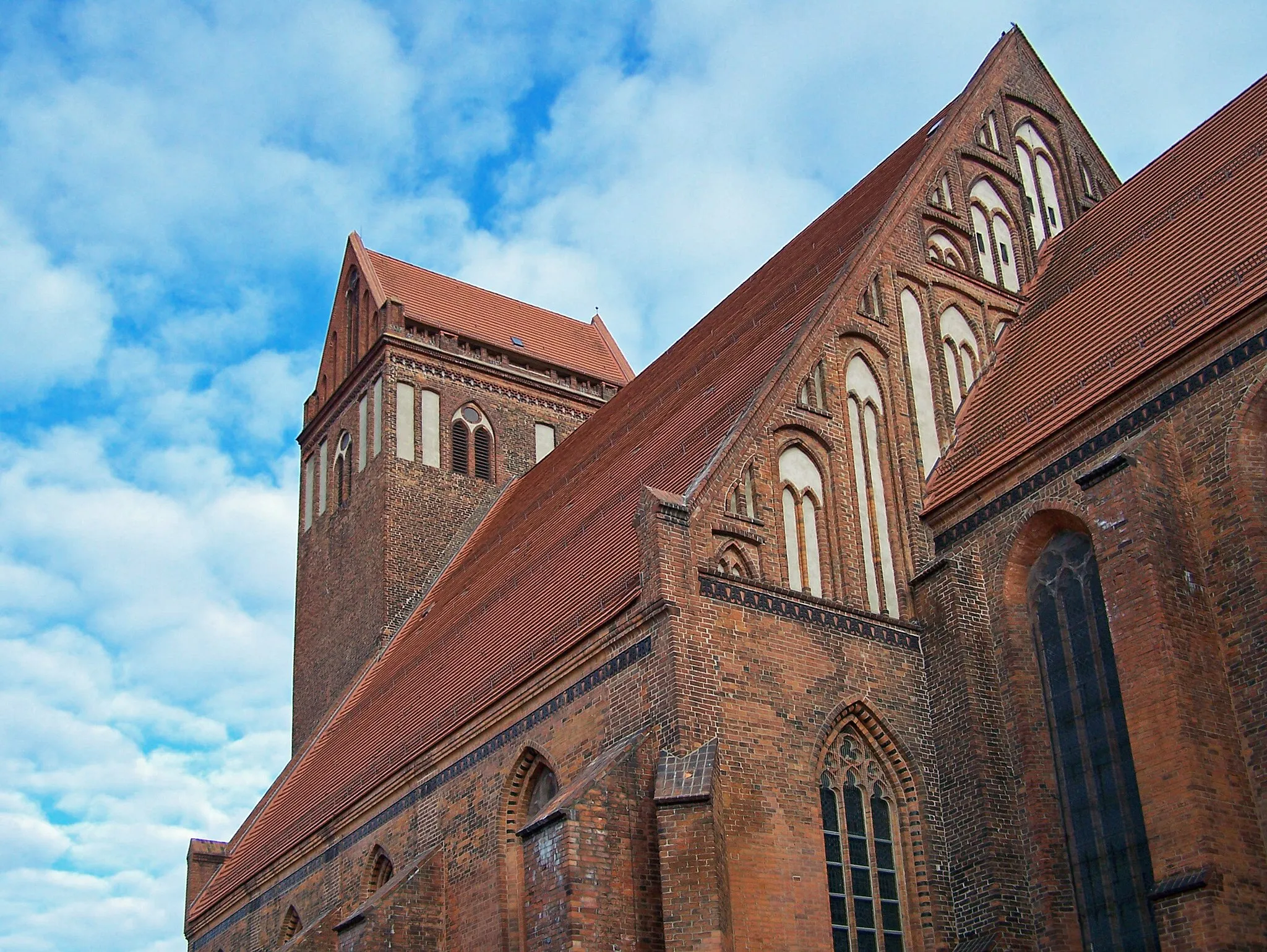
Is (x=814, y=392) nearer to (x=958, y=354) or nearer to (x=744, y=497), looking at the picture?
(x=744, y=497)

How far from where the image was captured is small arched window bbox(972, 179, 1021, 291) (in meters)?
18.5

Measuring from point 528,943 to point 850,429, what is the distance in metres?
6.33

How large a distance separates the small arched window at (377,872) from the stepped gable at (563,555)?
0.79 meters

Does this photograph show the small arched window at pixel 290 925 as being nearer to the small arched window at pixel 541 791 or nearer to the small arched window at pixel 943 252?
the small arched window at pixel 541 791

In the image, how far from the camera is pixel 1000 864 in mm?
13148

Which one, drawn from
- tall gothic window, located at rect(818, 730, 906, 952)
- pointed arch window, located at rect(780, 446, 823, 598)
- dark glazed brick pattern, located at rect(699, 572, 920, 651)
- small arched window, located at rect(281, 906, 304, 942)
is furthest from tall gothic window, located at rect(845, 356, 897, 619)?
small arched window, located at rect(281, 906, 304, 942)

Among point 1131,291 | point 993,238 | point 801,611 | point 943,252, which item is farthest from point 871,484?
point 993,238

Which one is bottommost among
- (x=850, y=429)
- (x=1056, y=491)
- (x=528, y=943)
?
(x=528, y=943)

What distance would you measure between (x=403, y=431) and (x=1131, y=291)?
15.5m

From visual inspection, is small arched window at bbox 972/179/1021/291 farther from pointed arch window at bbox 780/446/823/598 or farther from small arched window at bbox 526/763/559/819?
small arched window at bbox 526/763/559/819

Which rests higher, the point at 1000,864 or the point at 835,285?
the point at 835,285

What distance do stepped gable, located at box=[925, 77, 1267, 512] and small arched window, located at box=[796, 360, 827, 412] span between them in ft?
4.98

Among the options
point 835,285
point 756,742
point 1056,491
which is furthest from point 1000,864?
point 835,285

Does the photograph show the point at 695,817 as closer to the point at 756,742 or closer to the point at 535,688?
the point at 756,742
